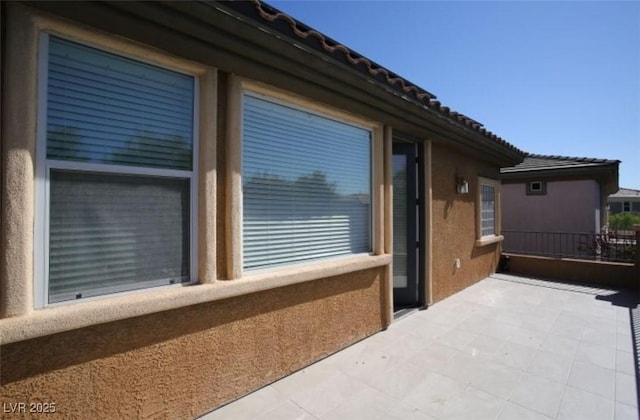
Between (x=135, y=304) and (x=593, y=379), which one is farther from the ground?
(x=135, y=304)

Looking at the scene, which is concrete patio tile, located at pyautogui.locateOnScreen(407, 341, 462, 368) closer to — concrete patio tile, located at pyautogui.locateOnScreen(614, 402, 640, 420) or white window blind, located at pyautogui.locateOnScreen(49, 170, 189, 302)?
concrete patio tile, located at pyautogui.locateOnScreen(614, 402, 640, 420)

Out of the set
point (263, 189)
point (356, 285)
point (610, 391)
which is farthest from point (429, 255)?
point (263, 189)

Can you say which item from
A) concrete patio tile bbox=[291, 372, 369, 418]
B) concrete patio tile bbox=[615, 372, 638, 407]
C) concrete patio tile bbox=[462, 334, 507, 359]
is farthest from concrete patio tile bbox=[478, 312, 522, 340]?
concrete patio tile bbox=[291, 372, 369, 418]

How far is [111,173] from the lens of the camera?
269 cm

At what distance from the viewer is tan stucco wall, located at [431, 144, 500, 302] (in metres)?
7.04

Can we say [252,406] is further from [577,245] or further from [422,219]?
[577,245]

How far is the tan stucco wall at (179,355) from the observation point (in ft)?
7.62

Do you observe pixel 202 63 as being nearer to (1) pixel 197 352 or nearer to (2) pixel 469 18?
(1) pixel 197 352

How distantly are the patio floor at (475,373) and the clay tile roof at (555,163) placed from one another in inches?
305

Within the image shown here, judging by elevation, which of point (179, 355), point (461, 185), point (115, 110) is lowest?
point (179, 355)

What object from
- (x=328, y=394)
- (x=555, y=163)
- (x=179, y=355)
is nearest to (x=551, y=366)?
(x=328, y=394)

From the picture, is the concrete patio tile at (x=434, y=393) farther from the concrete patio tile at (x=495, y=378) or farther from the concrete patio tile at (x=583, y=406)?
the concrete patio tile at (x=583, y=406)

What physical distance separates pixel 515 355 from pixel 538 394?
995 mm

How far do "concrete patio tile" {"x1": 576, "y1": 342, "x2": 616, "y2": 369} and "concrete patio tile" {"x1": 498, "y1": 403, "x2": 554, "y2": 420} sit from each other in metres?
1.85
